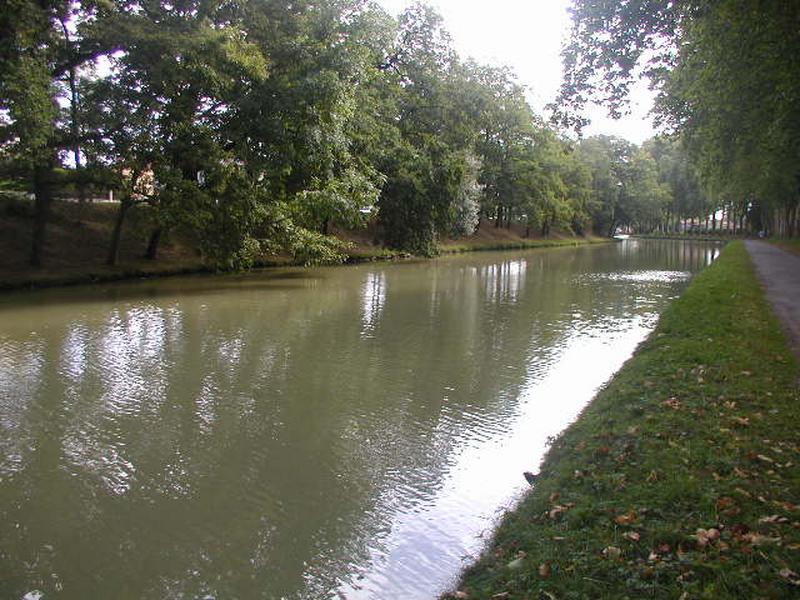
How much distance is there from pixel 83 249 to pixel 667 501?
2405 centimetres

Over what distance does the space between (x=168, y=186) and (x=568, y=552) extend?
18912 millimetres

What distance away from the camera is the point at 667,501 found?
4484mm

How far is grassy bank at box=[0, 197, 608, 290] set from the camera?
2092cm

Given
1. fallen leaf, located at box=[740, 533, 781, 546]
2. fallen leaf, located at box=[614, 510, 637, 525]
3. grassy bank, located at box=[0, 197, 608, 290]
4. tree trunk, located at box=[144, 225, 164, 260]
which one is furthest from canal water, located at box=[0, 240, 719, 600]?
tree trunk, located at box=[144, 225, 164, 260]

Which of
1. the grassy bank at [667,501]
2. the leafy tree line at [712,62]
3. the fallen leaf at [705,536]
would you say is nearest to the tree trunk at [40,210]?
the leafy tree line at [712,62]

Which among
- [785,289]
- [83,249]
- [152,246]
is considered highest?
[152,246]

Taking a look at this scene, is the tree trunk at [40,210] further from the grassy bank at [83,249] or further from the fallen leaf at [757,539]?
the fallen leaf at [757,539]

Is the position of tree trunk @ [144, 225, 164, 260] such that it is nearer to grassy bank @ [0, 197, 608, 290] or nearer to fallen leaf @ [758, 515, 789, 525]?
grassy bank @ [0, 197, 608, 290]

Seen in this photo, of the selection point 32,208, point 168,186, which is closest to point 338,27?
point 168,186

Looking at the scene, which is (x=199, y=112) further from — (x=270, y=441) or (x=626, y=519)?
(x=626, y=519)

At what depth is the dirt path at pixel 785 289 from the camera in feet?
36.0

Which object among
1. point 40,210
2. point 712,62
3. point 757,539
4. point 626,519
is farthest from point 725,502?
point 40,210

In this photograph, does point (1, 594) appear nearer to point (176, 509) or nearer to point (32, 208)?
point (176, 509)

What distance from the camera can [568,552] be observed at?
3.98m
